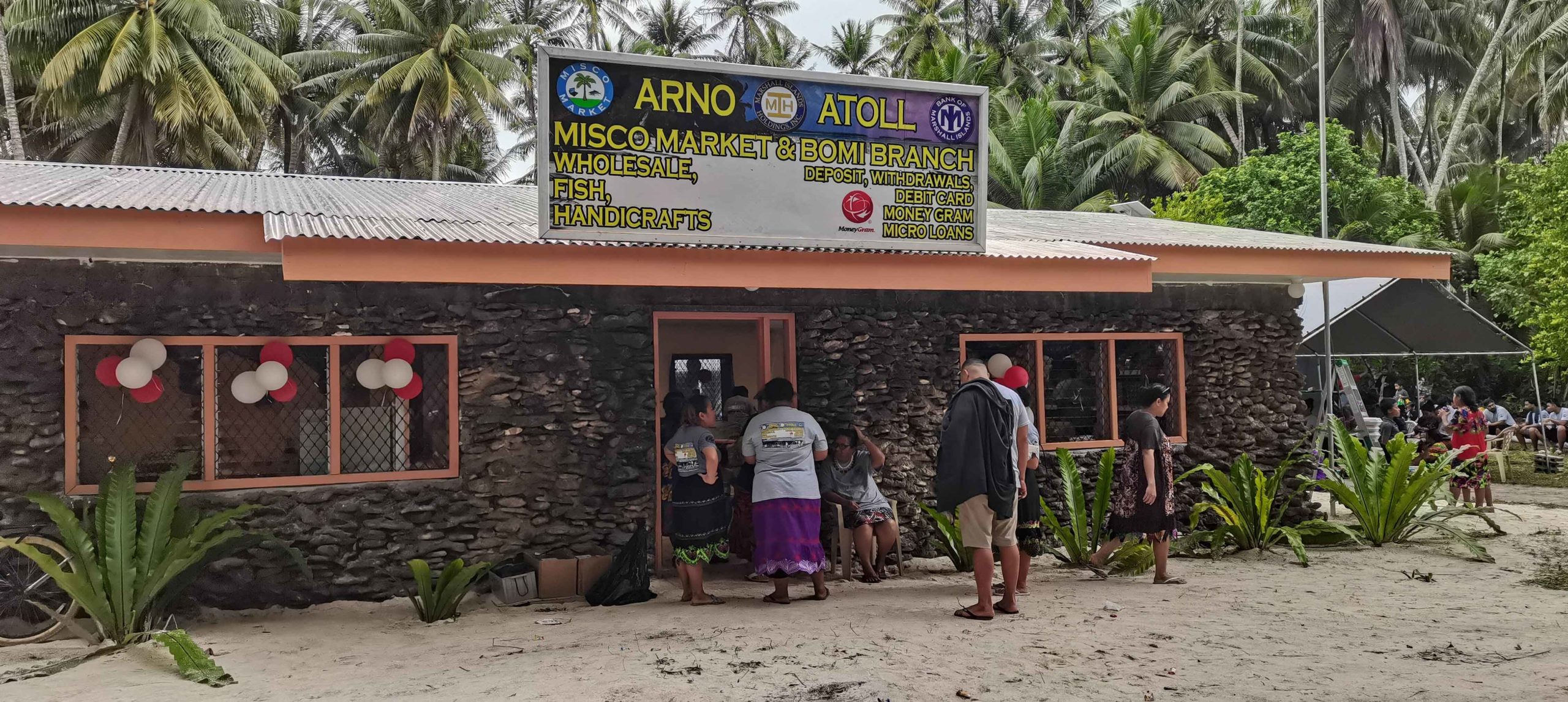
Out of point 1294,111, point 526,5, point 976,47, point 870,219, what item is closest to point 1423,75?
point 1294,111

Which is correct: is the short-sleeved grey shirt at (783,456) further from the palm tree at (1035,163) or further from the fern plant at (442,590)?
the palm tree at (1035,163)

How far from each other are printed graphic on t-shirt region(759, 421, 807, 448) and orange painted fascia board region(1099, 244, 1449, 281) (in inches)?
130

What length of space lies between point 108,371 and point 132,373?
0.72 ft

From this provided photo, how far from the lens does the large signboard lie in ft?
20.6

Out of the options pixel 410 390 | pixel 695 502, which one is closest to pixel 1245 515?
pixel 695 502

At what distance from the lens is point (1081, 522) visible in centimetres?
837

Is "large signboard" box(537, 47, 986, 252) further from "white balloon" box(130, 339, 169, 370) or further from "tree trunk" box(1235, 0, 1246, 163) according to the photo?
"tree trunk" box(1235, 0, 1246, 163)

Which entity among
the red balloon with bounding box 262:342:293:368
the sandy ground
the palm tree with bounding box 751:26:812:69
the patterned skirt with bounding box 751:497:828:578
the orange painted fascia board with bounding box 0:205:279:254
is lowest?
the sandy ground

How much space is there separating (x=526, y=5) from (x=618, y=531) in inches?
1282

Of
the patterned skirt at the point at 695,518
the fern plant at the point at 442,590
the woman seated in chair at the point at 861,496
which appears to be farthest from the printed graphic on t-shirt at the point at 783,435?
the fern plant at the point at 442,590

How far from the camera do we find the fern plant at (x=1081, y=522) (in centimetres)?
809

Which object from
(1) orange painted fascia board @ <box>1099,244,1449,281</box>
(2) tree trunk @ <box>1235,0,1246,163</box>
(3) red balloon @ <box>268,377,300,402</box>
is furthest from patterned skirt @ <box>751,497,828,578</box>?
(2) tree trunk @ <box>1235,0,1246,163</box>

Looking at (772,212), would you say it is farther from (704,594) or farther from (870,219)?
(704,594)

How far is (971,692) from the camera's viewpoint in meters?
4.91
